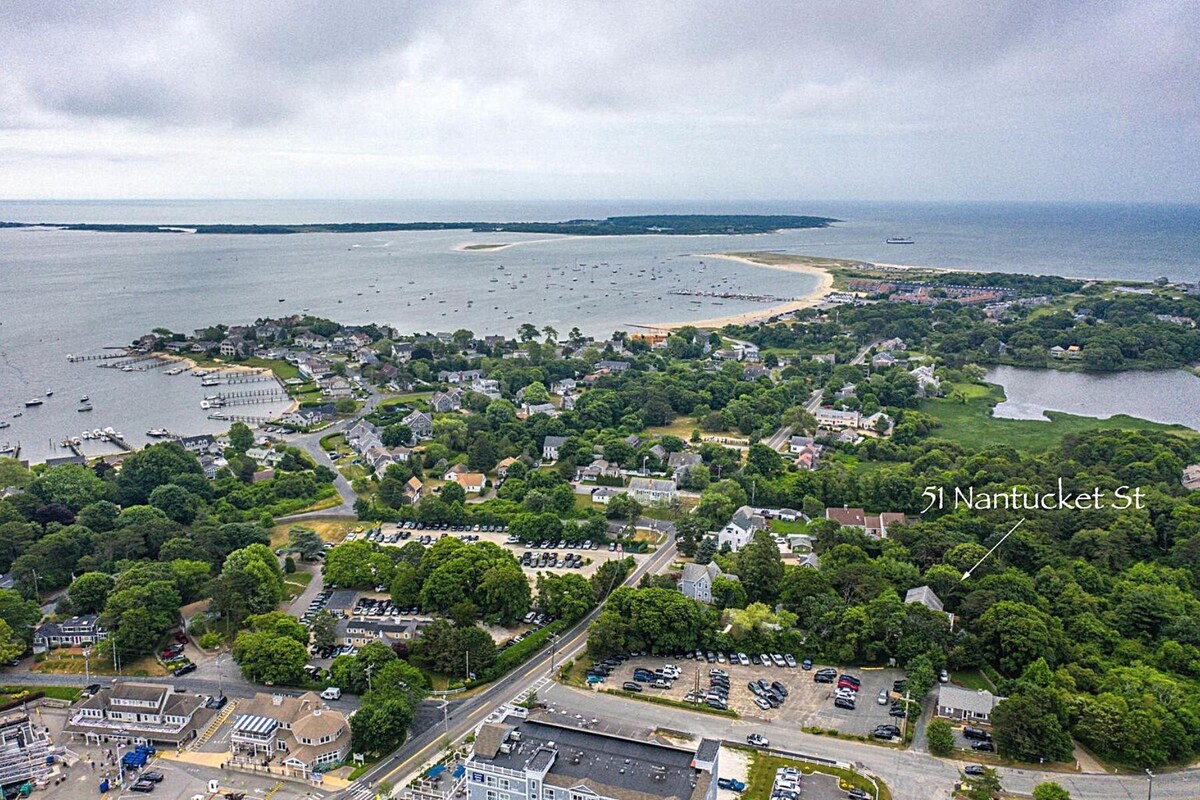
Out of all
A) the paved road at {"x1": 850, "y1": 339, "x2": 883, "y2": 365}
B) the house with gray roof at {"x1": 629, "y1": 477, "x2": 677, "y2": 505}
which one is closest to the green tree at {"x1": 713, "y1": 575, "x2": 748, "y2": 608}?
the house with gray roof at {"x1": 629, "y1": 477, "x2": 677, "y2": 505}

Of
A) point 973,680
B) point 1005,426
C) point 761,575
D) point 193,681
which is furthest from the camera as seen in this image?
point 1005,426

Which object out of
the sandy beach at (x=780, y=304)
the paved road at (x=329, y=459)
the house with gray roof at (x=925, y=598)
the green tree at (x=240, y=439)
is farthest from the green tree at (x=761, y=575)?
the sandy beach at (x=780, y=304)

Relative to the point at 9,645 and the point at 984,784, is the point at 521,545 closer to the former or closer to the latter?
the point at 9,645

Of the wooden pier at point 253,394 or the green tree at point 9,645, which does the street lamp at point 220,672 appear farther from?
the wooden pier at point 253,394

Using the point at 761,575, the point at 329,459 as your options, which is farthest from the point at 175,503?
the point at 761,575

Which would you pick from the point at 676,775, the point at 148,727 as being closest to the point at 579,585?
the point at 676,775

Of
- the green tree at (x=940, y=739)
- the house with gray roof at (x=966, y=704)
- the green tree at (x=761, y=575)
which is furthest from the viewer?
the green tree at (x=761, y=575)

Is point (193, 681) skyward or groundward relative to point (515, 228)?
groundward
